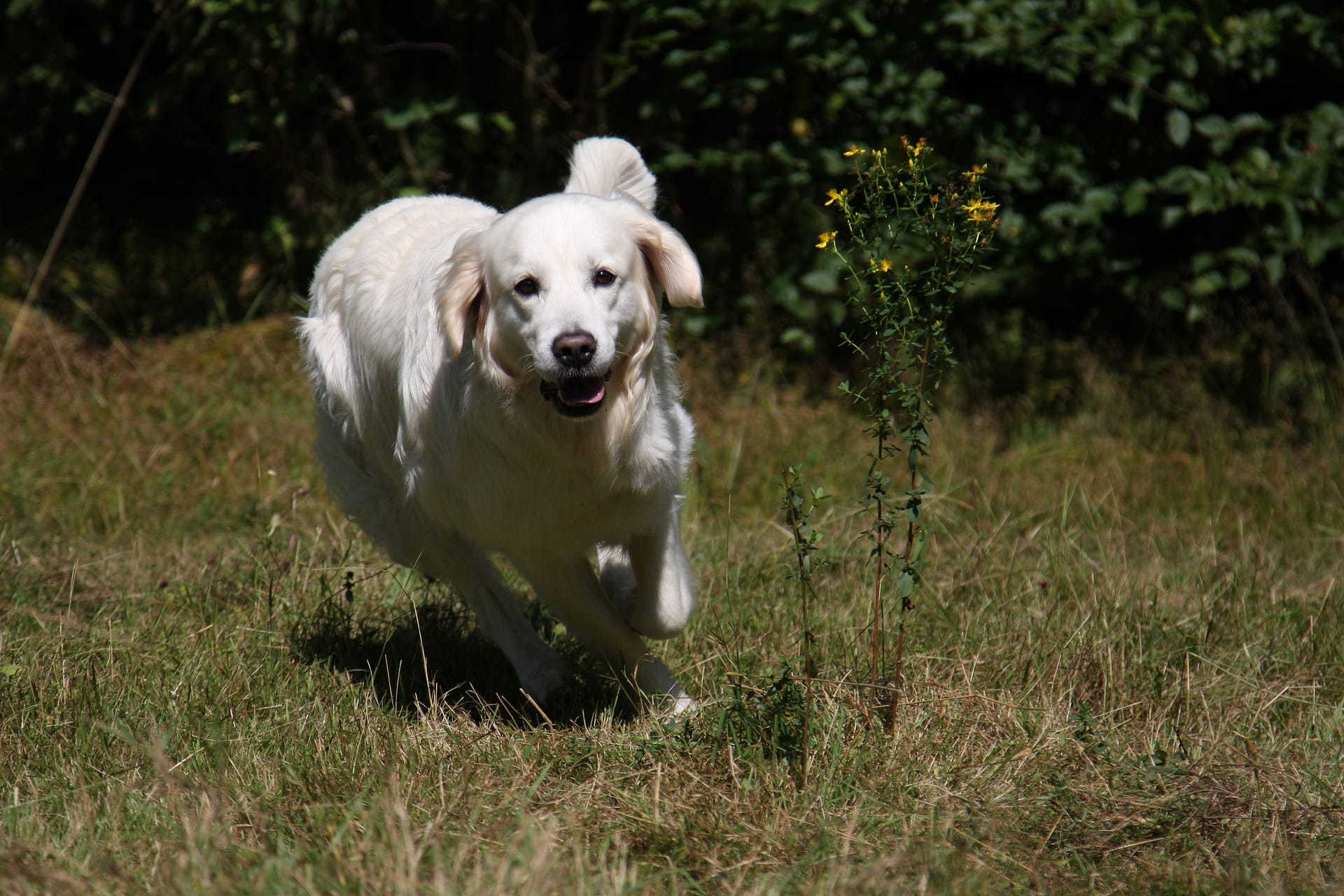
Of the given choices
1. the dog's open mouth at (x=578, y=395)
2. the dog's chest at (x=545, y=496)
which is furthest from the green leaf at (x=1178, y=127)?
the dog's open mouth at (x=578, y=395)

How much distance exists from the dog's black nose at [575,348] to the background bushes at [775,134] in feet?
8.14

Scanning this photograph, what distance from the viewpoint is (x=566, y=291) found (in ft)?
9.14

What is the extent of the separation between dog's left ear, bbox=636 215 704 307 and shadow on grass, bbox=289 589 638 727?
101 cm

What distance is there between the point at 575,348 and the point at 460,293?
0.41 metres

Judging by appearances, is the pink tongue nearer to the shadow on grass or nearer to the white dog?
the white dog

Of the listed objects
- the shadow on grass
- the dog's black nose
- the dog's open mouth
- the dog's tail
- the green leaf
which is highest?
the dog's tail

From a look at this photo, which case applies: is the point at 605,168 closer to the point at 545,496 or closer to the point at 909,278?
the point at 545,496

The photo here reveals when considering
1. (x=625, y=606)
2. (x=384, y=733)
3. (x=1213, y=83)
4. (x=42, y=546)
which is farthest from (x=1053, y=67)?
(x=42, y=546)

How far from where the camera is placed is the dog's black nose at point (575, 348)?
2693mm

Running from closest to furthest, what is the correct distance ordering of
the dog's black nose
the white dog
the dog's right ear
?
the dog's black nose
the white dog
the dog's right ear

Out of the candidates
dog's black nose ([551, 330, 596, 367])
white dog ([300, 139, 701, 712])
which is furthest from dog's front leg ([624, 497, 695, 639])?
dog's black nose ([551, 330, 596, 367])

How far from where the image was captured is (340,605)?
387cm

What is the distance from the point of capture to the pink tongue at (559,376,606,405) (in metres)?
2.79

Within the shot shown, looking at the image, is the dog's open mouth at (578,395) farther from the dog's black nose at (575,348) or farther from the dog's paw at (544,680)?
the dog's paw at (544,680)
